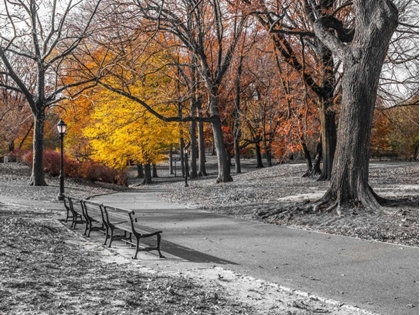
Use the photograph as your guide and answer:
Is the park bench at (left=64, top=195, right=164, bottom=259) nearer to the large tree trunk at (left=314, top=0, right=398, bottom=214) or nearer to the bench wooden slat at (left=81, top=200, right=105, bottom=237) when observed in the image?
the bench wooden slat at (left=81, top=200, right=105, bottom=237)

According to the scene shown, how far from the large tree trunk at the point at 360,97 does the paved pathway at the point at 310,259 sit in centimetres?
217

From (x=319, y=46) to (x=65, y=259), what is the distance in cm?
A: 1770

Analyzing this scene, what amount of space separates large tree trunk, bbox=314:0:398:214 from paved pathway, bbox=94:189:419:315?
2175 mm

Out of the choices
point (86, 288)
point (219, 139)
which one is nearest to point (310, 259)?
point (86, 288)

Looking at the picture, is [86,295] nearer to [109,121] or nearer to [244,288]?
[244,288]

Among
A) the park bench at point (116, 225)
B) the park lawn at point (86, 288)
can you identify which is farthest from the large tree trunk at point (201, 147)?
the park lawn at point (86, 288)

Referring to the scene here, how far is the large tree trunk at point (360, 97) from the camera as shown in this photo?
1244cm

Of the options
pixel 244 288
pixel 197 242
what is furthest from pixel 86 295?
pixel 197 242

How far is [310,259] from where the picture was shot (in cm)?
912

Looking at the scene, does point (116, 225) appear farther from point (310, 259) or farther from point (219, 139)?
point (219, 139)

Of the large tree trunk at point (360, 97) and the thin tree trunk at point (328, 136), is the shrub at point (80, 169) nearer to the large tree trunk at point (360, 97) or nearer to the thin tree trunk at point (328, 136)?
the thin tree trunk at point (328, 136)

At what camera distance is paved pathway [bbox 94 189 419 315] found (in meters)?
6.86

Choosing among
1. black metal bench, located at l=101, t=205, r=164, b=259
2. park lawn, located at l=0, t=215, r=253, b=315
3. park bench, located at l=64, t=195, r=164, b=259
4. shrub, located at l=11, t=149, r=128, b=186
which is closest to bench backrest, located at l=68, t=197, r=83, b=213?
park bench, located at l=64, t=195, r=164, b=259

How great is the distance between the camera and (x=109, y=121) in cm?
3378
